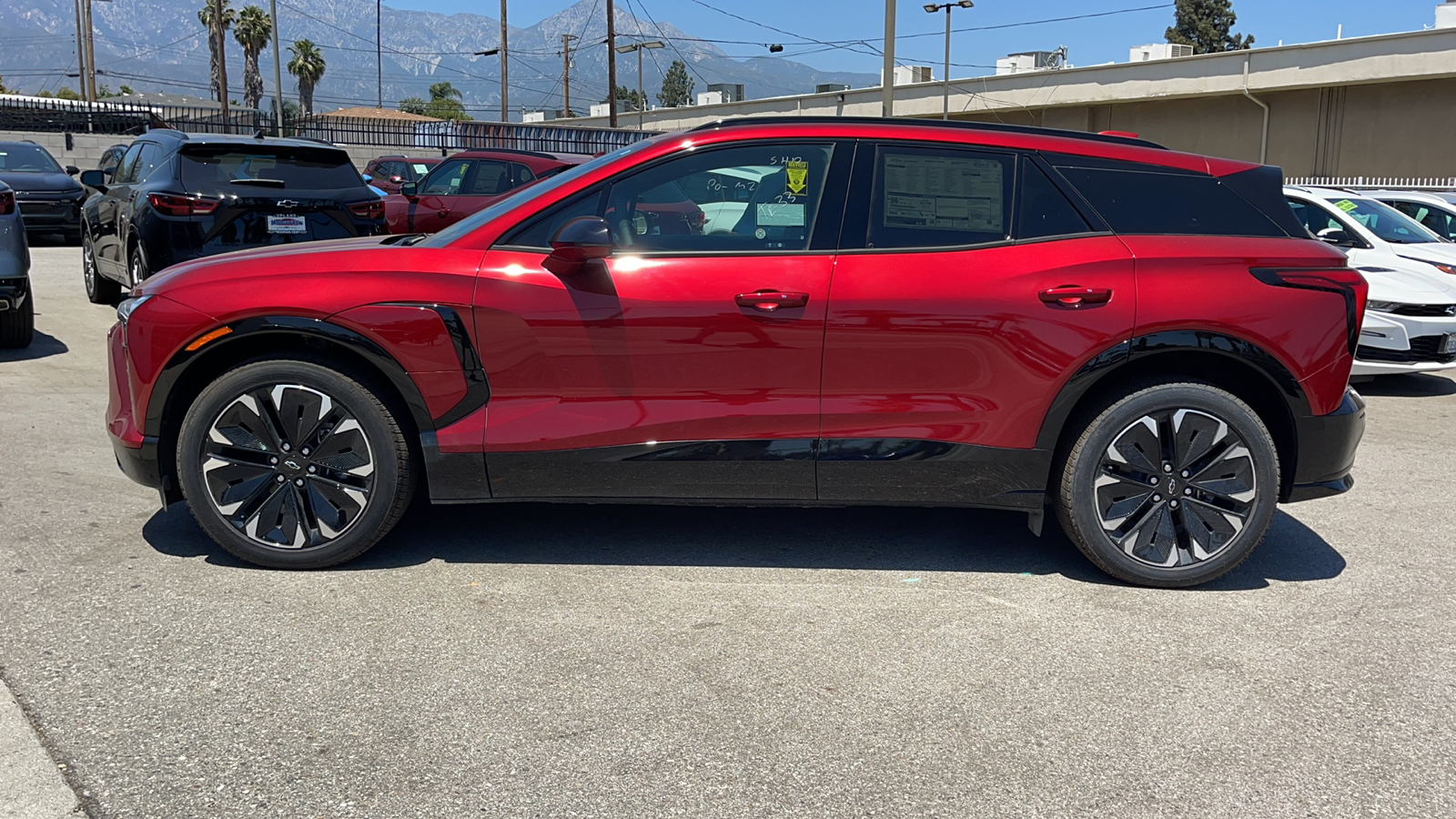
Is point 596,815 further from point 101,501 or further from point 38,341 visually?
point 38,341

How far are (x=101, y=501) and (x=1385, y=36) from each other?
37.5 m

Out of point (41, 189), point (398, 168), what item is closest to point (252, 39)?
point (398, 168)

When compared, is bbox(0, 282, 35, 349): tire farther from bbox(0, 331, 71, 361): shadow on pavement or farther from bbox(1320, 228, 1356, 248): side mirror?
bbox(1320, 228, 1356, 248): side mirror

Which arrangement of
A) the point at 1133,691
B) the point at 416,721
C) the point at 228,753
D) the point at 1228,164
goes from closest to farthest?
the point at 228,753, the point at 416,721, the point at 1133,691, the point at 1228,164

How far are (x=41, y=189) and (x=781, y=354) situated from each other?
16.9 m

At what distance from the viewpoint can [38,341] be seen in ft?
31.7

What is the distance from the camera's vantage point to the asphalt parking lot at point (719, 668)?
295 cm

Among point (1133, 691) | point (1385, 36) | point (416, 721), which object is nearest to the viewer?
point (416, 721)

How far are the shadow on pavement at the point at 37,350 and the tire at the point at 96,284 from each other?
194cm

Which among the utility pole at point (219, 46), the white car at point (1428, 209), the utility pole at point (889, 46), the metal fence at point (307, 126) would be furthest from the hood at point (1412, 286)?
the utility pole at point (219, 46)

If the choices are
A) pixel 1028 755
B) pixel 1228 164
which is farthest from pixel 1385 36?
pixel 1028 755

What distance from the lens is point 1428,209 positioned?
12633 mm

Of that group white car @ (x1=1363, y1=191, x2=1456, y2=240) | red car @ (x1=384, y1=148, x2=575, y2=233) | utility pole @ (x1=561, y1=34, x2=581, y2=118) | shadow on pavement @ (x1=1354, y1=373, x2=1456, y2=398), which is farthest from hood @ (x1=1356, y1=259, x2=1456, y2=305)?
utility pole @ (x1=561, y1=34, x2=581, y2=118)

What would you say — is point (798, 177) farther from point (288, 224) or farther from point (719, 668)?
point (288, 224)
